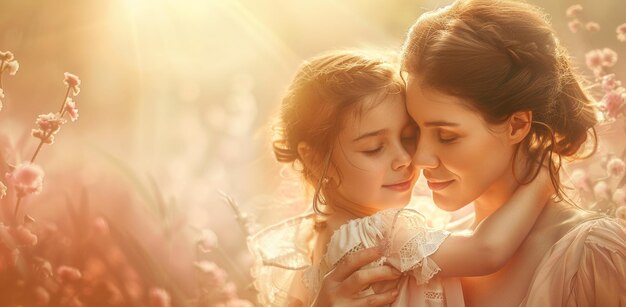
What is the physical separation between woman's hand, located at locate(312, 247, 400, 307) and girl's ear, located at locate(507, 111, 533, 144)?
1.80 ft

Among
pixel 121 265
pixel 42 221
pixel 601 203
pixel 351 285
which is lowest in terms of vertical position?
pixel 601 203

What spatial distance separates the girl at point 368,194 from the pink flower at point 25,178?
0.87 m

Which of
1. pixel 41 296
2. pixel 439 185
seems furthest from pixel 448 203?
pixel 41 296

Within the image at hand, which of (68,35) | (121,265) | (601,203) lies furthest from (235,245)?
(601,203)

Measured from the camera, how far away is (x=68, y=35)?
3.71m

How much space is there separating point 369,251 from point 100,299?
1345 mm

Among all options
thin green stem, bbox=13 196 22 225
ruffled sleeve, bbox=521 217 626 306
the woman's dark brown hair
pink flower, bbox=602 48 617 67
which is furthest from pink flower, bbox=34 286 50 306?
pink flower, bbox=602 48 617 67

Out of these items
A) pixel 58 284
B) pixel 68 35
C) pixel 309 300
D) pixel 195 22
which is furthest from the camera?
pixel 195 22

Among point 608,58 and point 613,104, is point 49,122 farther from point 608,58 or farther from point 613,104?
point 608,58

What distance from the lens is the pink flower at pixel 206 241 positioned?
3785 millimetres

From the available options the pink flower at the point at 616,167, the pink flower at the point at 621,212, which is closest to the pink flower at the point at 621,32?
the pink flower at the point at 616,167

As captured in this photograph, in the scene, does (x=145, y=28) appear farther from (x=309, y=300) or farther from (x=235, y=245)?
Result: (x=309, y=300)

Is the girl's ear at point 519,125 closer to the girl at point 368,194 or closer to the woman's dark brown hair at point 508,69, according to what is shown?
the woman's dark brown hair at point 508,69

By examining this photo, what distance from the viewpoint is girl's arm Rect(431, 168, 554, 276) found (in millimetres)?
2557
